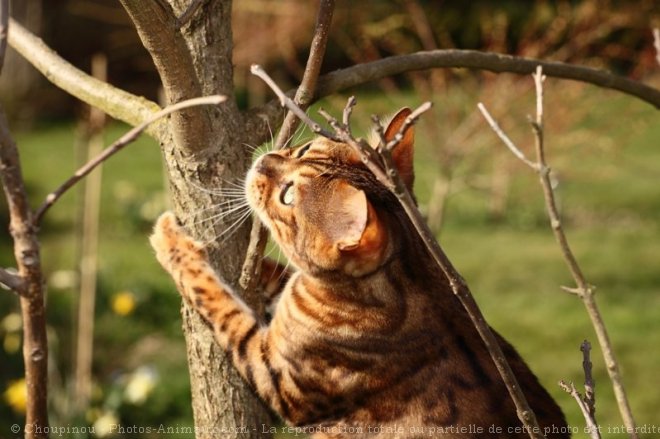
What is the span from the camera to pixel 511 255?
21.9ft

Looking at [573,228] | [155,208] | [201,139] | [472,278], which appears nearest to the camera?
[201,139]

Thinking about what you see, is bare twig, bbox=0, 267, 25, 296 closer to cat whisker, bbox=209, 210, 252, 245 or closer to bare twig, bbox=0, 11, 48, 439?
bare twig, bbox=0, 11, 48, 439

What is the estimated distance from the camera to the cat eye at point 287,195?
224 cm

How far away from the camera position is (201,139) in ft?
6.51

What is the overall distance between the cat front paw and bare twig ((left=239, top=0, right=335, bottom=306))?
0.48 ft

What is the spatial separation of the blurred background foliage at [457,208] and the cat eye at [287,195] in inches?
77.3

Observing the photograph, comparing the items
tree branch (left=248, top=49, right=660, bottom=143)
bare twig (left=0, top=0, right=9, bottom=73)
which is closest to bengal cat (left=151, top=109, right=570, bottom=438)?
tree branch (left=248, top=49, right=660, bottom=143)

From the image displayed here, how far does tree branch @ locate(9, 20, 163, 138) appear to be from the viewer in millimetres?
2119

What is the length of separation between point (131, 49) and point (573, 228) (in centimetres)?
586

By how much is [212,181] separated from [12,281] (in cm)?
59

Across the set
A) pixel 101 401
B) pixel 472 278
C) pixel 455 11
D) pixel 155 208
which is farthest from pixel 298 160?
pixel 455 11

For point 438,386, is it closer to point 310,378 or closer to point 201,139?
point 310,378

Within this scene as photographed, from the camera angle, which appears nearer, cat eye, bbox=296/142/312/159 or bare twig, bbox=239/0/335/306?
bare twig, bbox=239/0/335/306

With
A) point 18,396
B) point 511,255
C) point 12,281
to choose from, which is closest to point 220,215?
point 12,281
